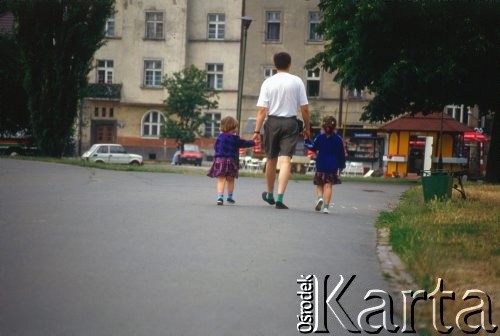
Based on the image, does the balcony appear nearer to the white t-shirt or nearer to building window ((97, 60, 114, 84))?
building window ((97, 60, 114, 84))

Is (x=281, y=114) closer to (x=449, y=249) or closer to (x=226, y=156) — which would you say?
(x=226, y=156)

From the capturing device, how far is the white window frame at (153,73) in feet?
203

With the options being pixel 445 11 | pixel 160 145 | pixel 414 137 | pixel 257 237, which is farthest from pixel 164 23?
Result: pixel 257 237

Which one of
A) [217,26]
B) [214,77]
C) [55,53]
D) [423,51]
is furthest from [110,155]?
[423,51]

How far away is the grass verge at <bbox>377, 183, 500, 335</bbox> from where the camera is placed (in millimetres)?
5020

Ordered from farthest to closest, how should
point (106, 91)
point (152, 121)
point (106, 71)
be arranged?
point (106, 71)
point (152, 121)
point (106, 91)

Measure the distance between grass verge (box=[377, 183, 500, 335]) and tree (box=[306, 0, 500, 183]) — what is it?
12.8m

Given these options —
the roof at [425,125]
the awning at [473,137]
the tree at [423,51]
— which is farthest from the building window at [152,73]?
the tree at [423,51]

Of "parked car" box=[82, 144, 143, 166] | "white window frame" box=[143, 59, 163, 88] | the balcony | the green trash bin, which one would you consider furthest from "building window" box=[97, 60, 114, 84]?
the green trash bin

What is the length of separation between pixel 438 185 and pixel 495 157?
15.6 m

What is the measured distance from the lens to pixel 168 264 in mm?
6250

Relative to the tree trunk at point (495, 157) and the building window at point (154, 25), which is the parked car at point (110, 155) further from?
the tree trunk at point (495, 157)

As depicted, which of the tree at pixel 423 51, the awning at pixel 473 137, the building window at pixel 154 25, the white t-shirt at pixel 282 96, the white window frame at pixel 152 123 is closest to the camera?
the white t-shirt at pixel 282 96

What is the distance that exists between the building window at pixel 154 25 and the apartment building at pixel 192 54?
0.08 m
